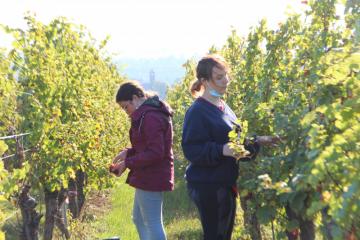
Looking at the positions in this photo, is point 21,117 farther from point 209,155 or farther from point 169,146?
point 209,155

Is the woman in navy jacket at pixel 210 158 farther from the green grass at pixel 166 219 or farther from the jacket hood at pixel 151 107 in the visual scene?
the green grass at pixel 166 219

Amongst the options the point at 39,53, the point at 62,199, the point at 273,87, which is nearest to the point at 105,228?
the point at 62,199

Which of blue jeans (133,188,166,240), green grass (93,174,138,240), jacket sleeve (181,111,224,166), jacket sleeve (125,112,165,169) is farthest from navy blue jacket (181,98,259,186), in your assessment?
green grass (93,174,138,240)

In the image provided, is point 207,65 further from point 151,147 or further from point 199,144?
point 151,147

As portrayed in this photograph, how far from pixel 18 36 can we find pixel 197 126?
9.55ft

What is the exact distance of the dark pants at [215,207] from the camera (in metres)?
3.31

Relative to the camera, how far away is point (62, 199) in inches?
264

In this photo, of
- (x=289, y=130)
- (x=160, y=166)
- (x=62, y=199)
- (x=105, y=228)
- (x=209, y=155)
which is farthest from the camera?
(x=105, y=228)

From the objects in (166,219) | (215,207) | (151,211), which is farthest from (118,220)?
(215,207)

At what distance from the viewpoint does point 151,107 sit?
3.78 m

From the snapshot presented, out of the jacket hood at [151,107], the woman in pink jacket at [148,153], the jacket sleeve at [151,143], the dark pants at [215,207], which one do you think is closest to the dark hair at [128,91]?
the woman in pink jacket at [148,153]

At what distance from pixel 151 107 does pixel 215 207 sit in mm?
926

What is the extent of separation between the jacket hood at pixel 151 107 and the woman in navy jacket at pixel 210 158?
47cm

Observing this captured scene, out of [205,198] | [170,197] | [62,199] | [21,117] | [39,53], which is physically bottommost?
[170,197]
